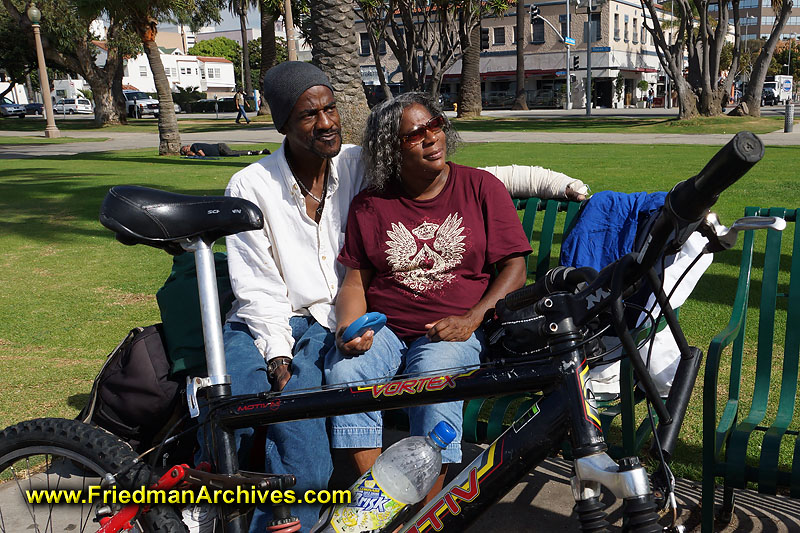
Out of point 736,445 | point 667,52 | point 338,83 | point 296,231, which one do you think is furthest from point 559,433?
point 667,52

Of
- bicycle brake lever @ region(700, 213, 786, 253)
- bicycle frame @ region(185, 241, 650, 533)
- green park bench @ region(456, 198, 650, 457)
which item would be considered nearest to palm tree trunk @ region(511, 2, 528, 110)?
green park bench @ region(456, 198, 650, 457)

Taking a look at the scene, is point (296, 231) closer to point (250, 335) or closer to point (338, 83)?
point (250, 335)

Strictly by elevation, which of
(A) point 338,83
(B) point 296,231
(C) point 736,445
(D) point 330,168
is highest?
(A) point 338,83

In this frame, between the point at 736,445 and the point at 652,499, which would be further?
the point at 736,445

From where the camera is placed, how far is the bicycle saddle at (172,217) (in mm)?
2480

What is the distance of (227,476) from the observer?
2438 mm

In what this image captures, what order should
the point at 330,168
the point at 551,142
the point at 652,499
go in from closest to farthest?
the point at 652,499
the point at 330,168
the point at 551,142

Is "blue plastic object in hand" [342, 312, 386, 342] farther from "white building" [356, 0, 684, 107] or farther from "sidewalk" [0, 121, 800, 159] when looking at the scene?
"white building" [356, 0, 684, 107]

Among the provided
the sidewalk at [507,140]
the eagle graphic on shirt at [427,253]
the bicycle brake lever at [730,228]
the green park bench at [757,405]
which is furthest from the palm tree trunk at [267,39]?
the bicycle brake lever at [730,228]

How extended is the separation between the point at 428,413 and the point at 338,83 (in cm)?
1103

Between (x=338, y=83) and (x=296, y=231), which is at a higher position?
(x=338, y=83)

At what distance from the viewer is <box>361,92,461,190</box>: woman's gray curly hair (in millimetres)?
3209

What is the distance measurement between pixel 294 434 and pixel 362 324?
48cm

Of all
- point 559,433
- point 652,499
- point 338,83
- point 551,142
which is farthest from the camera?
point 551,142
